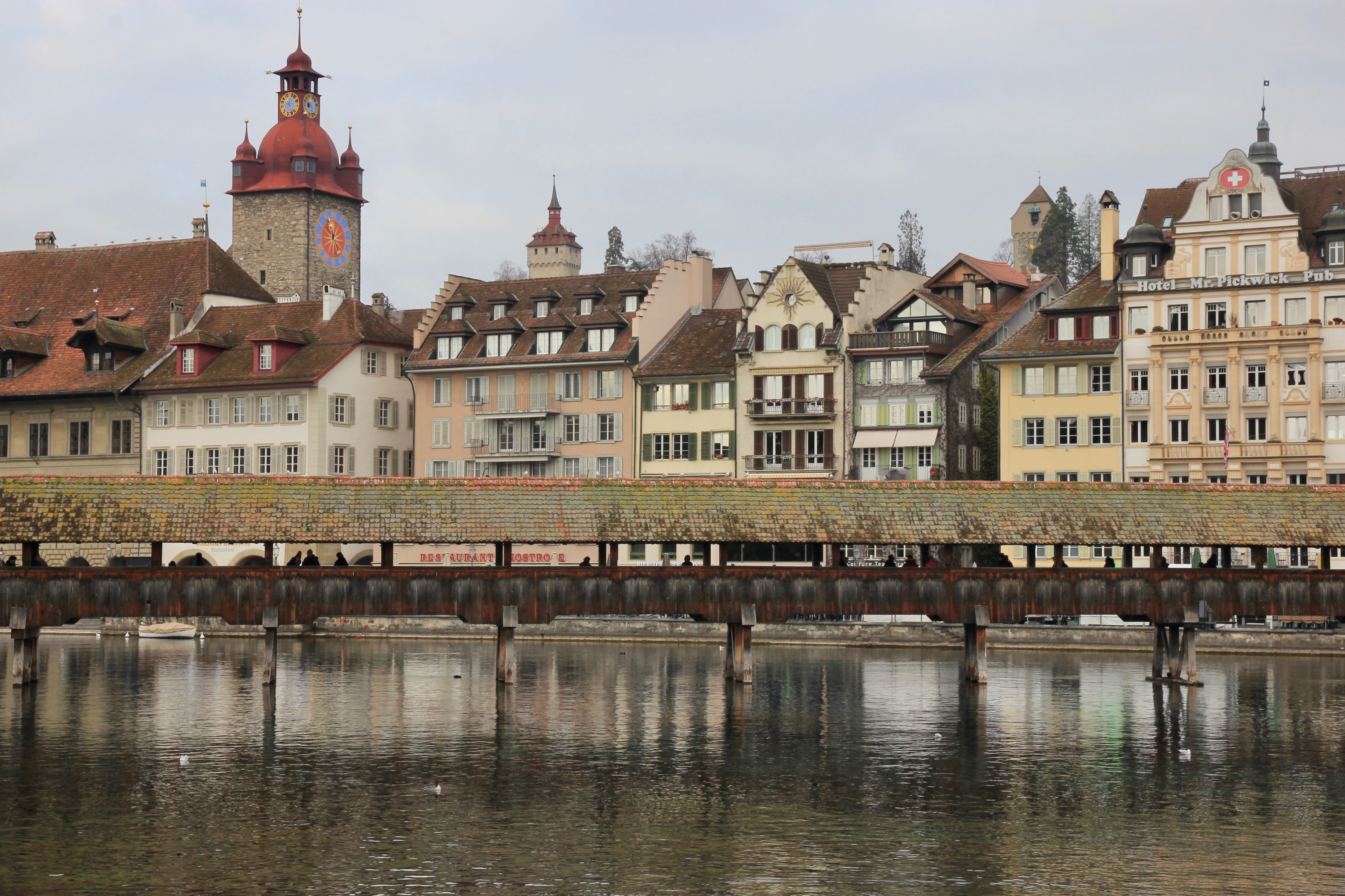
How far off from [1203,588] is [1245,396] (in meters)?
21.9

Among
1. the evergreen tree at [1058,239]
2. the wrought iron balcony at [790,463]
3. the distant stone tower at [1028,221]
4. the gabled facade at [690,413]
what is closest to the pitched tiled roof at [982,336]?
the wrought iron balcony at [790,463]

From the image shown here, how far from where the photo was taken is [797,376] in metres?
76.9

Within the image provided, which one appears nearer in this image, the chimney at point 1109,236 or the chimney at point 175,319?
the chimney at point 1109,236

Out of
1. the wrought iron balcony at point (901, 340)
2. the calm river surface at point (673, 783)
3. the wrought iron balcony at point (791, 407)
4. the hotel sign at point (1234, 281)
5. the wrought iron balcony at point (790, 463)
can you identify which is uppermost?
the hotel sign at point (1234, 281)

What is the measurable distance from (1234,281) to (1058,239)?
2535 inches

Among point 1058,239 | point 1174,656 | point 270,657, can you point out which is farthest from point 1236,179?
point 1058,239

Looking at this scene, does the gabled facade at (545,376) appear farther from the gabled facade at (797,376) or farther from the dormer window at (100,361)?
the dormer window at (100,361)

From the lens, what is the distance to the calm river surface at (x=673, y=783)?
88.6 ft

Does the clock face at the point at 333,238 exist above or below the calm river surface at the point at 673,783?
above

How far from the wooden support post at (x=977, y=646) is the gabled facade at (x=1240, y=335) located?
2023 centimetres

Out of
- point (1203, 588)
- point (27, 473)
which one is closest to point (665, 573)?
point (1203, 588)

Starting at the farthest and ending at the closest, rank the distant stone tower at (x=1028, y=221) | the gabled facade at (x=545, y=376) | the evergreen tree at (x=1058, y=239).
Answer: the distant stone tower at (x=1028, y=221), the evergreen tree at (x=1058, y=239), the gabled facade at (x=545, y=376)

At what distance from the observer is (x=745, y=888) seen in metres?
26.0

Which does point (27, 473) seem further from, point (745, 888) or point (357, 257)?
point (745, 888)
